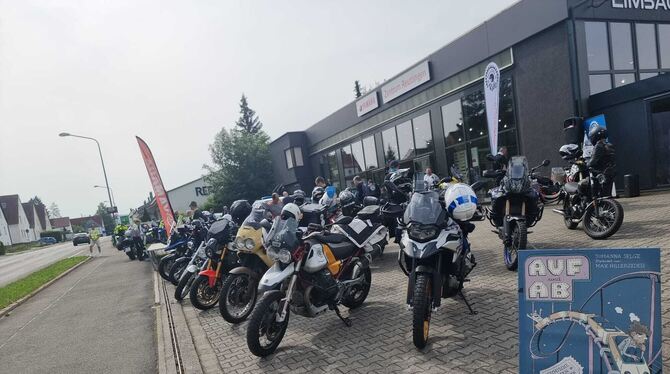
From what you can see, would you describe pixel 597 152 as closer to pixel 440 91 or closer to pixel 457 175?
pixel 457 175

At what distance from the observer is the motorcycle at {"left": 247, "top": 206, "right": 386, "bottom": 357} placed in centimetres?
377

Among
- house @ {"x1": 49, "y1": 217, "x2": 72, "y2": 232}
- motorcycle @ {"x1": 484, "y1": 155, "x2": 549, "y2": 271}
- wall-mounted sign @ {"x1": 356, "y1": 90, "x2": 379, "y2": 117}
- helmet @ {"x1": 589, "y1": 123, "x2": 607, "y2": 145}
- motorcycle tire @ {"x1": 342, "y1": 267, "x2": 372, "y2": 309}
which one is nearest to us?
motorcycle tire @ {"x1": 342, "y1": 267, "x2": 372, "y2": 309}

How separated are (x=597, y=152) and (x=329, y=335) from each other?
15.9 ft

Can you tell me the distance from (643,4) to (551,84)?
171 inches

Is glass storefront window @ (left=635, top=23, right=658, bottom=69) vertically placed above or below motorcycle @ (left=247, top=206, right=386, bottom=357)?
above

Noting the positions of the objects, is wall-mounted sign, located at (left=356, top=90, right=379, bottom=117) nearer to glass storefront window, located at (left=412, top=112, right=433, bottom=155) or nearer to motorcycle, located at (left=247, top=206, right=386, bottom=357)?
glass storefront window, located at (left=412, top=112, right=433, bottom=155)

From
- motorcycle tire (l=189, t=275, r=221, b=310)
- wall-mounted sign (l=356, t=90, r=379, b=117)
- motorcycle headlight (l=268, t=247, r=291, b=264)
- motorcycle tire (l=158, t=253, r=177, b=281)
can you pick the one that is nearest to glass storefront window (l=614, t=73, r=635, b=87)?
wall-mounted sign (l=356, t=90, r=379, b=117)

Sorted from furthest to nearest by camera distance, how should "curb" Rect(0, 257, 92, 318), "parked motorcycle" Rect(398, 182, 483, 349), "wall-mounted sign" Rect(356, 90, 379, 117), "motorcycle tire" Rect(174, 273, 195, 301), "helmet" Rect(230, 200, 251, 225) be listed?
"wall-mounted sign" Rect(356, 90, 379, 117), "curb" Rect(0, 257, 92, 318), "helmet" Rect(230, 200, 251, 225), "motorcycle tire" Rect(174, 273, 195, 301), "parked motorcycle" Rect(398, 182, 483, 349)

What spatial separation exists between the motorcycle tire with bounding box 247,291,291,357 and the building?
11.2 m

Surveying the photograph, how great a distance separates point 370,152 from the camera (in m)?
22.5

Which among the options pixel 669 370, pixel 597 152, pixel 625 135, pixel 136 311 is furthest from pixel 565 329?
pixel 625 135

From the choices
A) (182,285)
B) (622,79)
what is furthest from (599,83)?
(182,285)

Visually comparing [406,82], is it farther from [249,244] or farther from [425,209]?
[425,209]

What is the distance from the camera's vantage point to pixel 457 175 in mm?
5270
